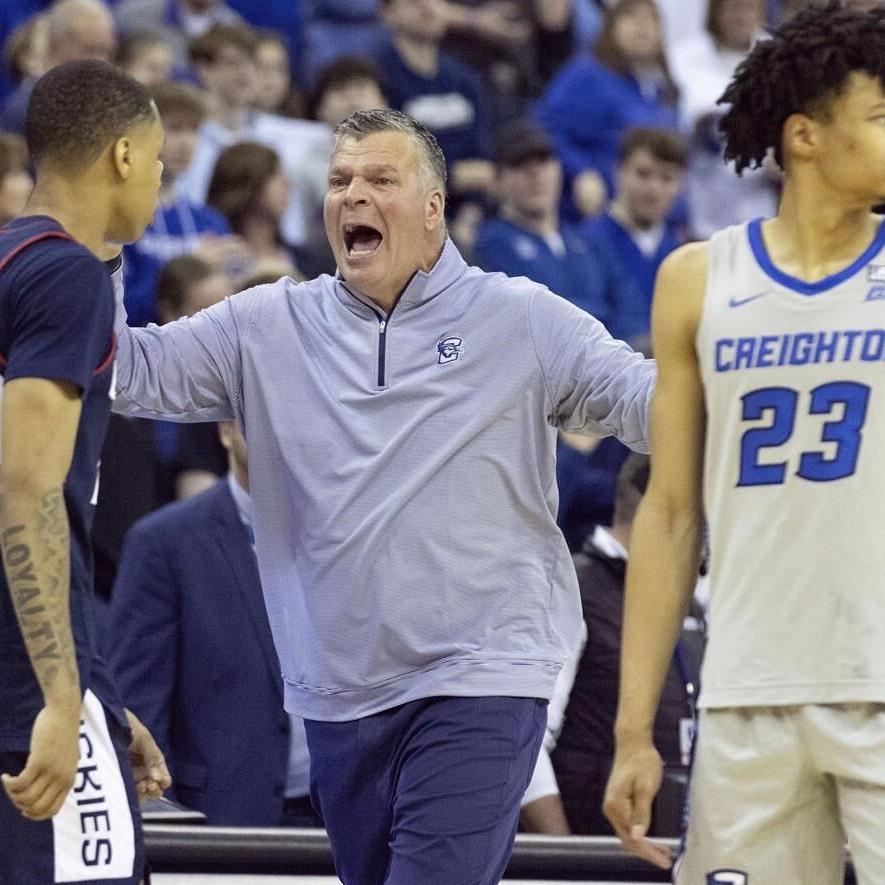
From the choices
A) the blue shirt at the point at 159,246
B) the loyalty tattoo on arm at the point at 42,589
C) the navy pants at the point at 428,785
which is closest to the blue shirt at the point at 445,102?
the blue shirt at the point at 159,246

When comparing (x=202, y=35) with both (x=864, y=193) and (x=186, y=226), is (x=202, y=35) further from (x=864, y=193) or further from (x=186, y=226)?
(x=864, y=193)

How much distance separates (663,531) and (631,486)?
2.21 m

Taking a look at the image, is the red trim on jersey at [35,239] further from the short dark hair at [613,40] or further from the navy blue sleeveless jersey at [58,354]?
the short dark hair at [613,40]

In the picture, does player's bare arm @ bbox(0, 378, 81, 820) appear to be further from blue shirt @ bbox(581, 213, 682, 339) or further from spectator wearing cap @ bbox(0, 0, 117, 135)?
blue shirt @ bbox(581, 213, 682, 339)

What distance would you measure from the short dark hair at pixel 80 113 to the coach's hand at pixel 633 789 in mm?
1348

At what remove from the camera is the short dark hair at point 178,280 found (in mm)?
6934

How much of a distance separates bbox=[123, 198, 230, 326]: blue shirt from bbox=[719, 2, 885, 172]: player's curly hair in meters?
4.19

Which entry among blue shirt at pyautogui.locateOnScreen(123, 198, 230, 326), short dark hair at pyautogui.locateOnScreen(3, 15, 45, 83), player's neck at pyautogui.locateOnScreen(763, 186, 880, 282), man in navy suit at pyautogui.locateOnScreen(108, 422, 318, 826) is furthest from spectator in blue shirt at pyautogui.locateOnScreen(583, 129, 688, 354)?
player's neck at pyautogui.locateOnScreen(763, 186, 880, 282)

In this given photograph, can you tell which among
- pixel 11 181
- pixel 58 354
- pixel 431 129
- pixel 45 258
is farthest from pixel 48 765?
pixel 431 129

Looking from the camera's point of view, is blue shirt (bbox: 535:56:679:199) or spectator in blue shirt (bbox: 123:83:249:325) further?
blue shirt (bbox: 535:56:679:199)

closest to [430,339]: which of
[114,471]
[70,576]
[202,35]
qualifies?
[70,576]

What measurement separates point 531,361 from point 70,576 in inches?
44.8

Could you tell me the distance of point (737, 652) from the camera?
3000 millimetres

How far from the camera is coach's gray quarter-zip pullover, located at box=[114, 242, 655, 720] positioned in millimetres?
3785
